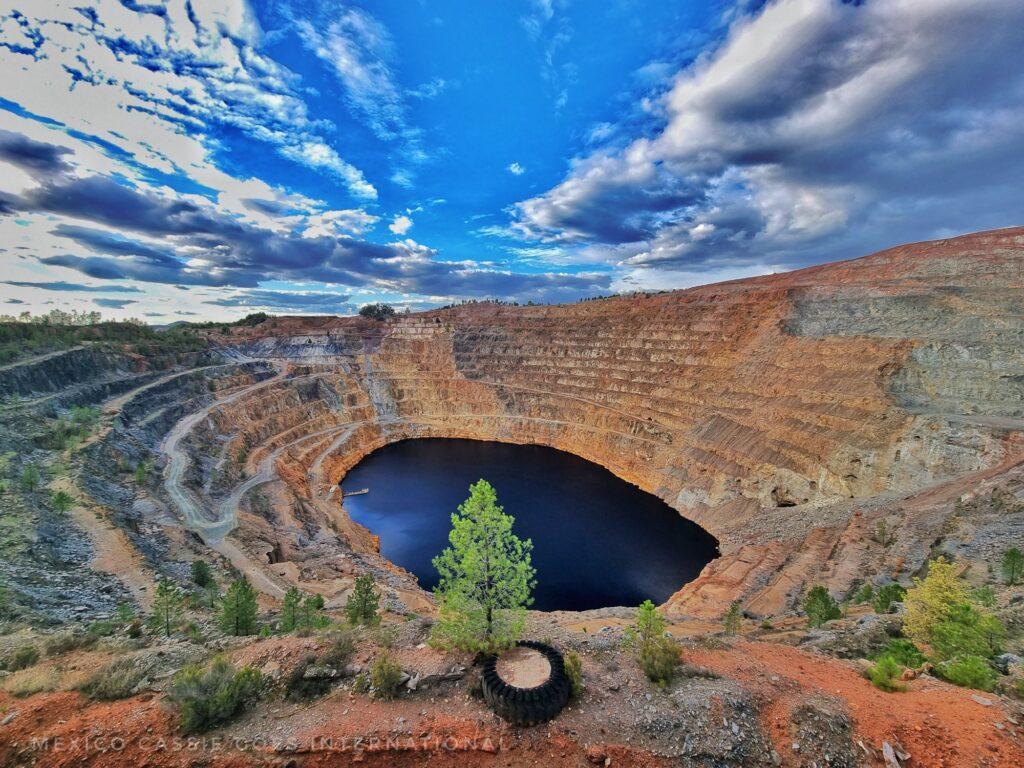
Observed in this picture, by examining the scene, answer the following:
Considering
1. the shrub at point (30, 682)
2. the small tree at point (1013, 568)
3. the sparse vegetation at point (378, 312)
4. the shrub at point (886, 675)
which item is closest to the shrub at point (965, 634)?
the shrub at point (886, 675)

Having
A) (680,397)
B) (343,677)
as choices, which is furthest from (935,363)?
(343,677)

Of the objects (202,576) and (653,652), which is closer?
(653,652)

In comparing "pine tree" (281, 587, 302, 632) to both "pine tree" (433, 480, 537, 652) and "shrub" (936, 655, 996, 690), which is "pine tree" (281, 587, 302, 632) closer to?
"pine tree" (433, 480, 537, 652)

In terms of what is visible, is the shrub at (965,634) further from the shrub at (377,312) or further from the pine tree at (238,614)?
the shrub at (377,312)

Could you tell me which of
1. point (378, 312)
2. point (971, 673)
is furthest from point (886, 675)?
point (378, 312)

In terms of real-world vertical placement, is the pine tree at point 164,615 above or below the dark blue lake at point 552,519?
above

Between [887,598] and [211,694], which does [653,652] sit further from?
[887,598]

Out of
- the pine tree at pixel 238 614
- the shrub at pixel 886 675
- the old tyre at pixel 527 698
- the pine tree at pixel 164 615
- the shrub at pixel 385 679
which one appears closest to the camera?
the old tyre at pixel 527 698
